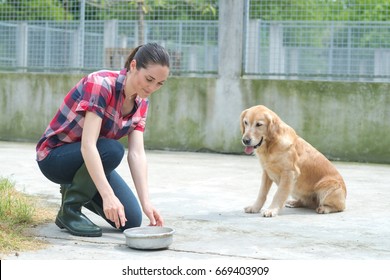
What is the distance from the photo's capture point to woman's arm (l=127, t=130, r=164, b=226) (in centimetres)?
478

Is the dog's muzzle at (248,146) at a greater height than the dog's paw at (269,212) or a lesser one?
greater

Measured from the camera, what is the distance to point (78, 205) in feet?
16.3

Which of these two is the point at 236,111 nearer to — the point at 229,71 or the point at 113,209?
the point at 229,71

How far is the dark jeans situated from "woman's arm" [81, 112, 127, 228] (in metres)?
0.25

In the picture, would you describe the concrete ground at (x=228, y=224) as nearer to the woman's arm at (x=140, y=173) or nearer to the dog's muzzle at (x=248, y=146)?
the woman's arm at (x=140, y=173)

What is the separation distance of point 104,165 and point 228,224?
1.19m

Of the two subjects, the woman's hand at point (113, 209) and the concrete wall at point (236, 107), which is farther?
the concrete wall at point (236, 107)

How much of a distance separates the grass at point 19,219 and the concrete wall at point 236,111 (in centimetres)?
541

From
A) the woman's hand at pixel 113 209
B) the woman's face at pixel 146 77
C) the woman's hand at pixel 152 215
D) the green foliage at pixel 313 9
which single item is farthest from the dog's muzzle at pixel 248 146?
the green foliage at pixel 313 9

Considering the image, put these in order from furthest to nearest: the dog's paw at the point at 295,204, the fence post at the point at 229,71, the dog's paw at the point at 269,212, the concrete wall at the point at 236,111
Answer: the fence post at the point at 229,71 → the concrete wall at the point at 236,111 → the dog's paw at the point at 295,204 → the dog's paw at the point at 269,212

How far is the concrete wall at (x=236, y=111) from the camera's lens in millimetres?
10625

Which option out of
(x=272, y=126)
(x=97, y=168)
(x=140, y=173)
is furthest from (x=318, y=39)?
(x=97, y=168)

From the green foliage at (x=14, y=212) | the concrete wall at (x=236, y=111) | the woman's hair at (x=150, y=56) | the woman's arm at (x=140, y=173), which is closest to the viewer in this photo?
the woman's hair at (x=150, y=56)

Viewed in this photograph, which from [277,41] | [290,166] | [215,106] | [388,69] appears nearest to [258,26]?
[277,41]
